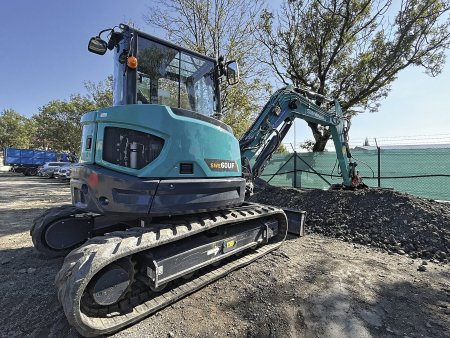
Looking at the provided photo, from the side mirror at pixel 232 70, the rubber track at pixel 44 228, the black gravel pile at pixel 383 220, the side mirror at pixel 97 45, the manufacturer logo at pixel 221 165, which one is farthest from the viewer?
the black gravel pile at pixel 383 220

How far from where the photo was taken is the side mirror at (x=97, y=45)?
12.0ft

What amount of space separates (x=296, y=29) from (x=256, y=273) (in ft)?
45.2

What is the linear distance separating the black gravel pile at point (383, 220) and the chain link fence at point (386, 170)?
3.03 meters

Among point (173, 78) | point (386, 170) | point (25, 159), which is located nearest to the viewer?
point (173, 78)

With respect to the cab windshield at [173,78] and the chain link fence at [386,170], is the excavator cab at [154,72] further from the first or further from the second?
the chain link fence at [386,170]

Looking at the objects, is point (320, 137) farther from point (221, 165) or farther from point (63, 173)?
point (63, 173)

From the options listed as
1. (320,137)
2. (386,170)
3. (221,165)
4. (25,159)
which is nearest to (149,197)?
(221,165)

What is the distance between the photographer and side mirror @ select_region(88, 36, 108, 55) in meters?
3.66

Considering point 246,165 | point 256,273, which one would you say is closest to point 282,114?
point 246,165

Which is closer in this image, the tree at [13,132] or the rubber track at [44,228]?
the rubber track at [44,228]

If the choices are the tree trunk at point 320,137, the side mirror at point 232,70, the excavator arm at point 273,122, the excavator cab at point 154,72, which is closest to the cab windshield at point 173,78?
the excavator cab at point 154,72

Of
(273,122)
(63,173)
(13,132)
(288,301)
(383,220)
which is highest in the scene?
(13,132)

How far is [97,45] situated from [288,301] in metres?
3.74

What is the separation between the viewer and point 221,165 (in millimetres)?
3959
